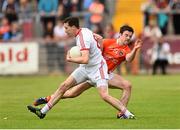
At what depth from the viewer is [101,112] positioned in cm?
1720

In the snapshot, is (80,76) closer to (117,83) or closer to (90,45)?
(90,45)

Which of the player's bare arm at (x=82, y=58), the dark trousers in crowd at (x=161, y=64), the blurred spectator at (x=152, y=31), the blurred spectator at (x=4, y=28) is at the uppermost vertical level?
the player's bare arm at (x=82, y=58)

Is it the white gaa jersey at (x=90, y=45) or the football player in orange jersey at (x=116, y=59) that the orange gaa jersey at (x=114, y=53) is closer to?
the football player in orange jersey at (x=116, y=59)

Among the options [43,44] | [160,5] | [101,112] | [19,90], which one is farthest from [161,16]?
[101,112]

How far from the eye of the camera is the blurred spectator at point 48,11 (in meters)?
35.9

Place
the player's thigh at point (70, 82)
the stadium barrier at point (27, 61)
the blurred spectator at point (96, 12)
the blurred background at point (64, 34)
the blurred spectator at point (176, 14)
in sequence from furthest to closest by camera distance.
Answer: the blurred spectator at point (176, 14) → the blurred spectator at point (96, 12) → the blurred background at point (64, 34) → the stadium barrier at point (27, 61) → the player's thigh at point (70, 82)

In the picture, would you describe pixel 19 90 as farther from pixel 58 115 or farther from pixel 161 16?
pixel 161 16

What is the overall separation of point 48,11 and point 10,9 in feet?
5.73

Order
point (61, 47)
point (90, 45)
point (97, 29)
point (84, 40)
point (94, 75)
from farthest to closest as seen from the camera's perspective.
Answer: point (97, 29) < point (61, 47) < point (94, 75) < point (90, 45) < point (84, 40)

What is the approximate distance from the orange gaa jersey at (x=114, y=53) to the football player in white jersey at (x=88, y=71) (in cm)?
73

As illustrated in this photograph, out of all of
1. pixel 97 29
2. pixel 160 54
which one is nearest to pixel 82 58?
pixel 160 54

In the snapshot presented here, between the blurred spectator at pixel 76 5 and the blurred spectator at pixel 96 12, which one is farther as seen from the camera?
the blurred spectator at pixel 76 5

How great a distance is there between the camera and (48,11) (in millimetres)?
36031

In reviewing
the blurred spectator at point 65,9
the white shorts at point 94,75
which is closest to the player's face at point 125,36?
the white shorts at point 94,75
